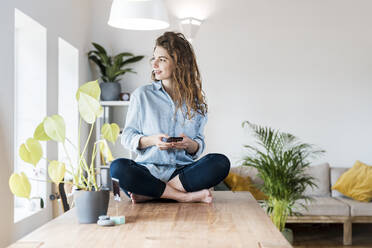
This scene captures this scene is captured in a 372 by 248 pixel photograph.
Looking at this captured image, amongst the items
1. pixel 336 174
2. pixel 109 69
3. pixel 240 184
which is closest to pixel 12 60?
pixel 109 69

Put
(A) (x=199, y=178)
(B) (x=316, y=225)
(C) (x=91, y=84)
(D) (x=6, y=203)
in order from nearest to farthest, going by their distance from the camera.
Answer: (C) (x=91, y=84) < (A) (x=199, y=178) < (D) (x=6, y=203) < (B) (x=316, y=225)

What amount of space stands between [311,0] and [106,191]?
165 inches

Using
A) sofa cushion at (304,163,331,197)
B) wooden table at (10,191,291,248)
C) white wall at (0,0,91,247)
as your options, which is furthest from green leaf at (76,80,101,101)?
sofa cushion at (304,163,331,197)

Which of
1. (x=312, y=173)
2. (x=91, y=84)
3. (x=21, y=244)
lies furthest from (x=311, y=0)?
(x=21, y=244)

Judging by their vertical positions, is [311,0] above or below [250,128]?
above

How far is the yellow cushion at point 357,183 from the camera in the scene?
4.67 metres

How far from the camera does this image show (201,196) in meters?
2.30

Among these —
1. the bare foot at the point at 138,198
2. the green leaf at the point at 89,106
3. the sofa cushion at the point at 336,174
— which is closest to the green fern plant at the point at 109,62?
the sofa cushion at the point at 336,174

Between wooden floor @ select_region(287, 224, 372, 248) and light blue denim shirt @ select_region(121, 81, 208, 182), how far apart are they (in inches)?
92.3

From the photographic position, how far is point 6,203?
3.09m

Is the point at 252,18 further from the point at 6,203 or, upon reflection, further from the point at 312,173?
the point at 6,203

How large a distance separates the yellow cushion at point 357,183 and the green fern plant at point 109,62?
8.01 feet

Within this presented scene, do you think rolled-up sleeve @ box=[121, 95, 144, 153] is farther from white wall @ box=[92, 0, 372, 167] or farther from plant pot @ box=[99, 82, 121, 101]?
white wall @ box=[92, 0, 372, 167]

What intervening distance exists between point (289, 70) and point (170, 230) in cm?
399
